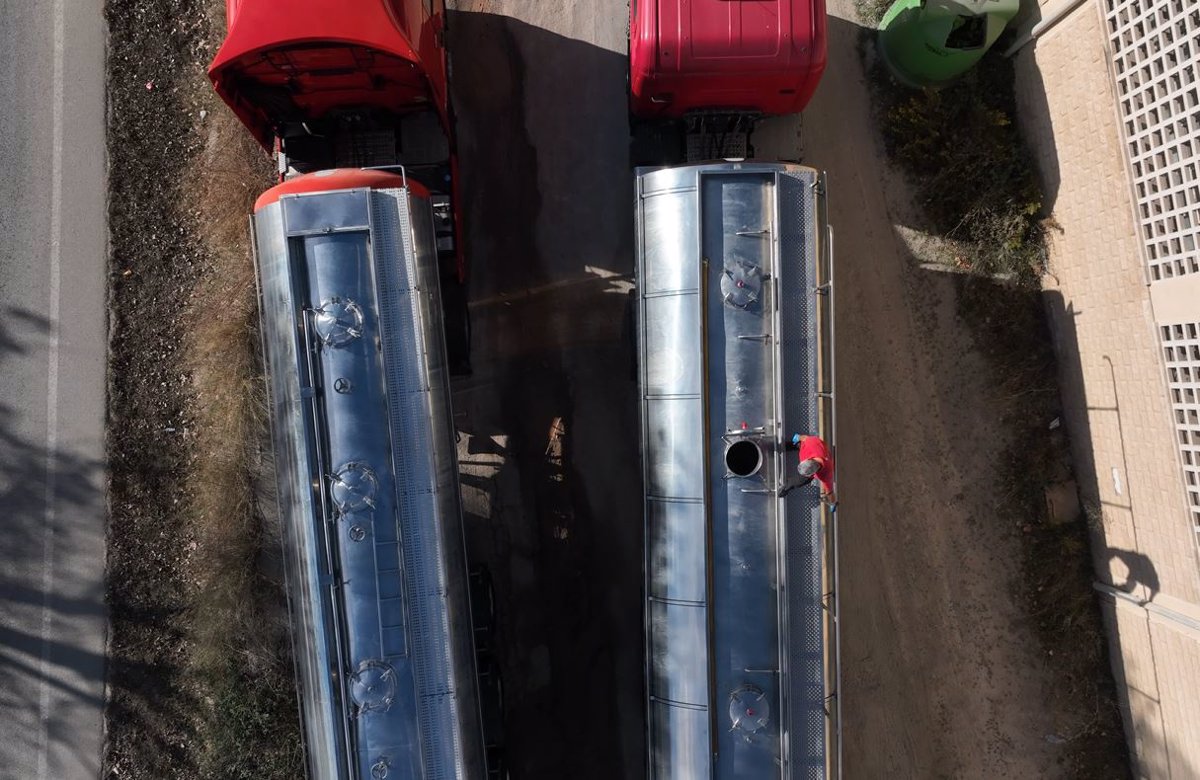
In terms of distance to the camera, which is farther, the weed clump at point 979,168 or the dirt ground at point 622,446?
the dirt ground at point 622,446

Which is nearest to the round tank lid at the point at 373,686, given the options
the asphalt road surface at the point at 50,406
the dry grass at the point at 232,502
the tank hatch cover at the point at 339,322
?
the tank hatch cover at the point at 339,322

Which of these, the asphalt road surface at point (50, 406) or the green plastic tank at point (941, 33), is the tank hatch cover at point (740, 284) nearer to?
the green plastic tank at point (941, 33)

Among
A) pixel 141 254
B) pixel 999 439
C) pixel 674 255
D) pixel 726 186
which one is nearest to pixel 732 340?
pixel 674 255

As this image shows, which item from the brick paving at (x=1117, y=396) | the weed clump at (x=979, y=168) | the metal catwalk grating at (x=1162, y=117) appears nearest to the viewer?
the metal catwalk grating at (x=1162, y=117)

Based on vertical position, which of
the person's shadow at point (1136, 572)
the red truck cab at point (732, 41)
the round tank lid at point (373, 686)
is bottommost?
the person's shadow at point (1136, 572)

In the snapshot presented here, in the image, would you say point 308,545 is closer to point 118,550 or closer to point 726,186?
point 118,550

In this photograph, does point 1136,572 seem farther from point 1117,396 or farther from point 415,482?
point 415,482

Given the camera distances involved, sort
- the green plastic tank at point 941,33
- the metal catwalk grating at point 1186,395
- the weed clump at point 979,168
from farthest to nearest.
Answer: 1. the weed clump at point 979,168
2. the green plastic tank at point 941,33
3. the metal catwalk grating at point 1186,395

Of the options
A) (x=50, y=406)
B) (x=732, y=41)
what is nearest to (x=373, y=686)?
(x=50, y=406)
